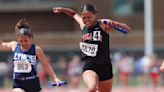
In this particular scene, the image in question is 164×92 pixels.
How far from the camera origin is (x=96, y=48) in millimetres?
11477

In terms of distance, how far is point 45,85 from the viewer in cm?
3344

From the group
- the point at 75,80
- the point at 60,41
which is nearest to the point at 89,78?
the point at 75,80

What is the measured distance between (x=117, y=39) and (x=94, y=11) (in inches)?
1227

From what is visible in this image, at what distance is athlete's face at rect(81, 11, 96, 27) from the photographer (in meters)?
11.3

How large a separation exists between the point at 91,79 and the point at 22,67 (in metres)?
1.19

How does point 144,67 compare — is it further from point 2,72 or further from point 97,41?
point 97,41

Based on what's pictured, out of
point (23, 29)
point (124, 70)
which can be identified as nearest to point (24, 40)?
point (23, 29)

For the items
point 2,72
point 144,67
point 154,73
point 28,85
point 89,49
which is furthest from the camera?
point 2,72

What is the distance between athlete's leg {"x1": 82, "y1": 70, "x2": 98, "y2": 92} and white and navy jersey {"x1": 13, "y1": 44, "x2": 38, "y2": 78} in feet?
2.95

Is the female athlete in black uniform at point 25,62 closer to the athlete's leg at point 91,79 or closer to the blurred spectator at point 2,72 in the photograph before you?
the athlete's leg at point 91,79

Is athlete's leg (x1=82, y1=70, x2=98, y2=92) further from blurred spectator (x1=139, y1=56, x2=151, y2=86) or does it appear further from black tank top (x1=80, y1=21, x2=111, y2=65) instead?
blurred spectator (x1=139, y1=56, x2=151, y2=86)

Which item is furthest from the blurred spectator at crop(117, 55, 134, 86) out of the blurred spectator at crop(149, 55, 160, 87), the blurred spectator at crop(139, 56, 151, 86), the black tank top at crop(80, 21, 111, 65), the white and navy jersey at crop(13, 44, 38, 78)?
the white and navy jersey at crop(13, 44, 38, 78)

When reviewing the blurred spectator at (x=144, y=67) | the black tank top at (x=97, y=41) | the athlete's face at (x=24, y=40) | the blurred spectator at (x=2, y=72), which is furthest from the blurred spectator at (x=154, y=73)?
the athlete's face at (x=24, y=40)

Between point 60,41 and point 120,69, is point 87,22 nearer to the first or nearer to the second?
point 120,69
